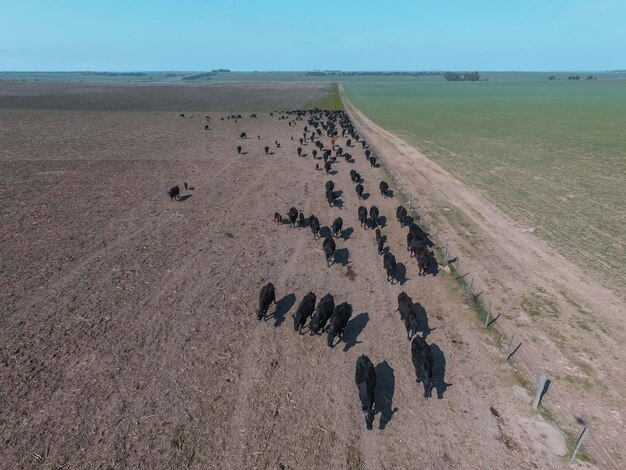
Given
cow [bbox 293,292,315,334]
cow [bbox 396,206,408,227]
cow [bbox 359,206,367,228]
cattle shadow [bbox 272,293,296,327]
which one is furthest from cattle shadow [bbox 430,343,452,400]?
cow [bbox 359,206,367,228]

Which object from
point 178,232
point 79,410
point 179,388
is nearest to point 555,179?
point 178,232

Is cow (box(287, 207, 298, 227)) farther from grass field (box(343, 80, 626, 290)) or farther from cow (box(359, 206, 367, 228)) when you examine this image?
grass field (box(343, 80, 626, 290))

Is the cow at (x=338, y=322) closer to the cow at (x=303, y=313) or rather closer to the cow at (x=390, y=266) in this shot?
the cow at (x=303, y=313)

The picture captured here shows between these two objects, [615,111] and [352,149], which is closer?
[352,149]

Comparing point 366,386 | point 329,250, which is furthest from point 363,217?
point 366,386

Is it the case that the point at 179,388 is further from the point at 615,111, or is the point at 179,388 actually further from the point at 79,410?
the point at 615,111

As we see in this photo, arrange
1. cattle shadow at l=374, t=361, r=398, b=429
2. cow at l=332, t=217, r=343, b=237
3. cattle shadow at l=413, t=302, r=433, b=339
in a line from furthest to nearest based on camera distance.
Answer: cow at l=332, t=217, r=343, b=237
cattle shadow at l=413, t=302, r=433, b=339
cattle shadow at l=374, t=361, r=398, b=429
